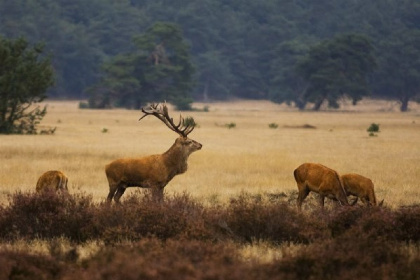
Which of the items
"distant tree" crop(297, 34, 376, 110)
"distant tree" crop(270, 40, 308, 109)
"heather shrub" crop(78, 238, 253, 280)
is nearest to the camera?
"heather shrub" crop(78, 238, 253, 280)

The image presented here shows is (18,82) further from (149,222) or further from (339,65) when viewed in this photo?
(339,65)

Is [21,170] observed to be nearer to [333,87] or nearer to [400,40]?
[333,87]

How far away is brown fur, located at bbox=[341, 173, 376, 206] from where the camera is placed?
42.8 feet

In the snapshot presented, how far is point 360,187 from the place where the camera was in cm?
1313

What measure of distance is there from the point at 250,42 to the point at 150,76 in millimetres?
39535

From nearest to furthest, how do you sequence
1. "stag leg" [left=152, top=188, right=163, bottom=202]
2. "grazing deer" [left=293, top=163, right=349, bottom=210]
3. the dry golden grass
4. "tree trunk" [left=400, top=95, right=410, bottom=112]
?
"stag leg" [left=152, top=188, right=163, bottom=202] < "grazing deer" [left=293, top=163, right=349, bottom=210] < the dry golden grass < "tree trunk" [left=400, top=95, right=410, bottom=112]

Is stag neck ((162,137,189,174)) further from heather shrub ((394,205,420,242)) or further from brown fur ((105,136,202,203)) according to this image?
heather shrub ((394,205,420,242))

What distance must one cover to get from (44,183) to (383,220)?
572cm

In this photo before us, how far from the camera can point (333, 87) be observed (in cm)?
8156

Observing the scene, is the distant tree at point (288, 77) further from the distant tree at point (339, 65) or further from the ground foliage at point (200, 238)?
the ground foliage at point (200, 238)

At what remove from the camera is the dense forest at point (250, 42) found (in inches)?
3371

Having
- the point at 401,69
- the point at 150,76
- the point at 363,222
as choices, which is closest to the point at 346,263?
the point at 363,222

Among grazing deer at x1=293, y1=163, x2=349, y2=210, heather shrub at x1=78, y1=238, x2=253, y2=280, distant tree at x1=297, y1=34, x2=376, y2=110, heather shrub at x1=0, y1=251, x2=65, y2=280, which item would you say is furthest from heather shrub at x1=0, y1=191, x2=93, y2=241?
distant tree at x1=297, y1=34, x2=376, y2=110

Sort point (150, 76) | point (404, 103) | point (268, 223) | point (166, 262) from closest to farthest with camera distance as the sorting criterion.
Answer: point (166, 262), point (268, 223), point (150, 76), point (404, 103)
